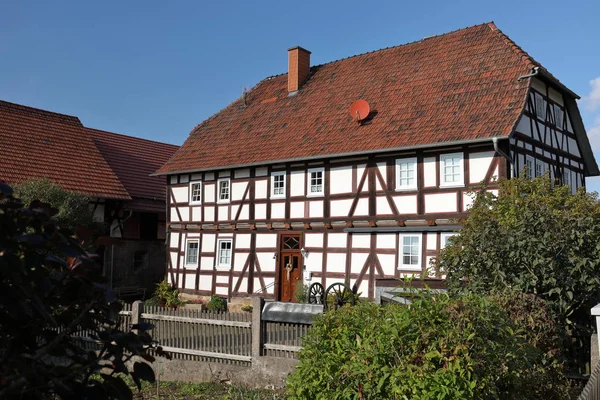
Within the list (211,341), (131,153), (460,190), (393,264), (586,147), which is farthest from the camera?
(131,153)

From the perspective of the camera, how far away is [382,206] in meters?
18.1

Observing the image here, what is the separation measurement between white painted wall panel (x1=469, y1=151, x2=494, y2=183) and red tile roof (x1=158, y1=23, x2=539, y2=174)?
25.8 inches

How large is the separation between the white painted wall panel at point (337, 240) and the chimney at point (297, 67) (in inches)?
301

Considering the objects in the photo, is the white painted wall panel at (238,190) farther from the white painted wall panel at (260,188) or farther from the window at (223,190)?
the white painted wall panel at (260,188)

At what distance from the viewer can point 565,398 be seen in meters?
7.66

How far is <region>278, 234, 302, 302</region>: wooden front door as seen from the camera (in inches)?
794

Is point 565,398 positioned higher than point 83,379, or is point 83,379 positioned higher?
point 83,379

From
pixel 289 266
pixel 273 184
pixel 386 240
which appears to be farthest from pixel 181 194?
pixel 386 240

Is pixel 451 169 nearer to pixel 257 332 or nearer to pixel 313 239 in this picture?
pixel 313 239

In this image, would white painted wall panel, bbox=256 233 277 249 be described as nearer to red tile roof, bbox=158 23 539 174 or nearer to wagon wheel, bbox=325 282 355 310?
red tile roof, bbox=158 23 539 174

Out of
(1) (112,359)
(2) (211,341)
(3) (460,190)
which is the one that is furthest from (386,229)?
(1) (112,359)

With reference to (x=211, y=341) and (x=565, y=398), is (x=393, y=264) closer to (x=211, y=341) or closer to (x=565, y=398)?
(x=211, y=341)

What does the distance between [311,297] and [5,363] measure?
1646cm

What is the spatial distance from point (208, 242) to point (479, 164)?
10918 millimetres
